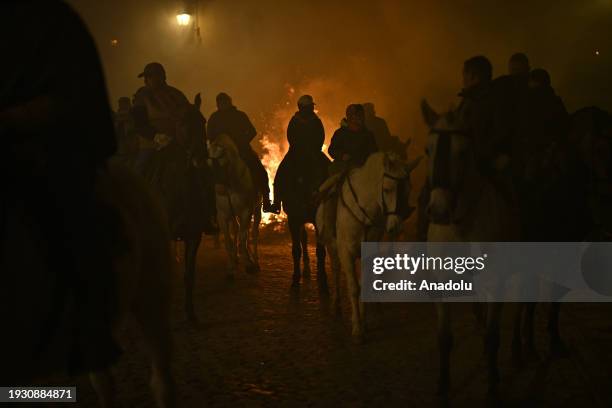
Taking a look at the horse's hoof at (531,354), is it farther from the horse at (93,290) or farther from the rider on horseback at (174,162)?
the rider on horseback at (174,162)

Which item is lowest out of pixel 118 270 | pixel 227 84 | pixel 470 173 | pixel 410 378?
pixel 410 378

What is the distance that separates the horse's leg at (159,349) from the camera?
4.80 meters

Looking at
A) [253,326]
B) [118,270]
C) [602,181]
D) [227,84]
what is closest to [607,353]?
[602,181]

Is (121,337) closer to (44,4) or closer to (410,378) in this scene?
(410,378)

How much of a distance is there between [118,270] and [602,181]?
241 inches

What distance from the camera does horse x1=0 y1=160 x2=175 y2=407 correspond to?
3328mm

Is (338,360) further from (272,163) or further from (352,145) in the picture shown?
(272,163)

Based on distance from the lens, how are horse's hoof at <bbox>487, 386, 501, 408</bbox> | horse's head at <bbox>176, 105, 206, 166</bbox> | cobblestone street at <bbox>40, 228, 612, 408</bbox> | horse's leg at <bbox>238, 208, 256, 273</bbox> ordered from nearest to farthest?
horse's hoof at <bbox>487, 386, 501, 408</bbox> → cobblestone street at <bbox>40, 228, 612, 408</bbox> → horse's head at <bbox>176, 105, 206, 166</bbox> → horse's leg at <bbox>238, 208, 256, 273</bbox>

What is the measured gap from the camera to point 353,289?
29.2 feet

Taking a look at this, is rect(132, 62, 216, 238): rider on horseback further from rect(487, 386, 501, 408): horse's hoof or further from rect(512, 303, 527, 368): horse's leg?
rect(487, 386, 501, 408): horse's hoof

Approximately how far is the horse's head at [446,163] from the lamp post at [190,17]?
26184 mm

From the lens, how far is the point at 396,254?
12.2 metres

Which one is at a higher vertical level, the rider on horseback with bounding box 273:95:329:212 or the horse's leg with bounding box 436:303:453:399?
the rider on horseback with bounding box 273:95:329:212

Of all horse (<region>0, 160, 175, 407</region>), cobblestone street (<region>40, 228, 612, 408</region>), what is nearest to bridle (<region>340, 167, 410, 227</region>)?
cobblestone street (<region>40, 228, 612, 408</region>)
